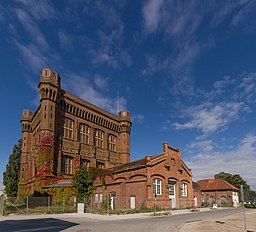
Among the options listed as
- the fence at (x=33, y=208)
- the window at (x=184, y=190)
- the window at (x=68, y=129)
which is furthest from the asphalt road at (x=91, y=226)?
the window at (x=68, y=129)

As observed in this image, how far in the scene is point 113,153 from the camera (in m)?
57.0

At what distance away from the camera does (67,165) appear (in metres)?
44.4

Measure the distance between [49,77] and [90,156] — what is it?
A: 54.7 feet

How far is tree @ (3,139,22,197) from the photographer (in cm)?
5781

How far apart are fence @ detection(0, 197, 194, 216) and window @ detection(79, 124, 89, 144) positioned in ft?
A: 47.6

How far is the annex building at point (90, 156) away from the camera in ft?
113

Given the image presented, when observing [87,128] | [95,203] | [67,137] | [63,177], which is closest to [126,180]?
[95,203]

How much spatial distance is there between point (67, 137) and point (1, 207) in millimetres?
21043

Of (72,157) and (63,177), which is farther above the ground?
(72,157)

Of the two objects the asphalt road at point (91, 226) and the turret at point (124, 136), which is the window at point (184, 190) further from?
the asphalt road at point (91, 226)

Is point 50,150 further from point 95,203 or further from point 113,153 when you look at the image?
point 113,153

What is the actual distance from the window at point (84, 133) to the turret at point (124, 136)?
36.0ft

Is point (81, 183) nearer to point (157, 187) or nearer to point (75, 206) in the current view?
point (75, 206)

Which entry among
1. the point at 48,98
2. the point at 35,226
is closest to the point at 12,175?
the point at 48,98
